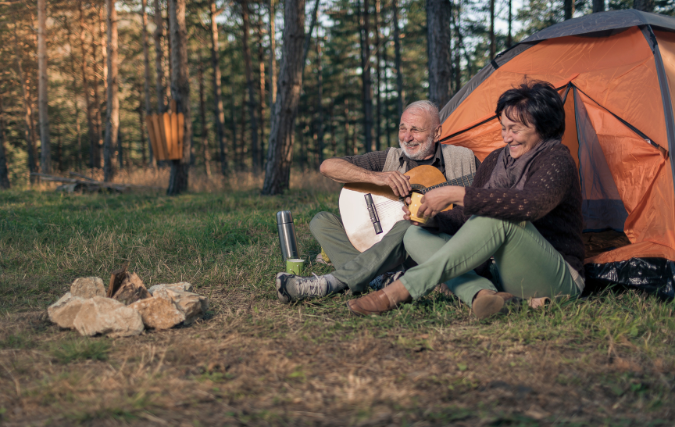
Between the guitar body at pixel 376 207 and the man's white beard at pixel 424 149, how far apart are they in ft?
0.32

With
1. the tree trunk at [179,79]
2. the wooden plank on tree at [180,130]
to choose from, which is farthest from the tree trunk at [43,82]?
the wooden plank on tree at [180,130]

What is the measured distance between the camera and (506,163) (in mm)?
2637

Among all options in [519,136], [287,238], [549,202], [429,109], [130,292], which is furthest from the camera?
[287,238]

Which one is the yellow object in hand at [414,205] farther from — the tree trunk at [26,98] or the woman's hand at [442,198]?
the tree trunk at [26,98]

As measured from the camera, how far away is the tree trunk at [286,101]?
7.15 m

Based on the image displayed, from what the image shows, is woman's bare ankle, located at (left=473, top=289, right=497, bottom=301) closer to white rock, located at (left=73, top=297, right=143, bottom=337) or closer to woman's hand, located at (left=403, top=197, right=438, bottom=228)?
woman's hand, located at (left=403, top=197, right=438, bottom=228)

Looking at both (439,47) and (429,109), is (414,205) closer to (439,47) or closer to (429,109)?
(429,109)

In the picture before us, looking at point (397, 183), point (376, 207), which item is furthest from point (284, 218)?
point (397, 183)

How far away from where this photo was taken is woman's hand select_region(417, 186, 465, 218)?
7.49 feet

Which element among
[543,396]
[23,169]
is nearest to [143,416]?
[543,396]

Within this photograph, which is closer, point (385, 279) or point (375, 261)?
point (375, 261)

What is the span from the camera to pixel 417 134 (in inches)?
126

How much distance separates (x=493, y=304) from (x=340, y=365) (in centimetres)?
89

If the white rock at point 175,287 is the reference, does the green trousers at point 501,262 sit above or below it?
above
